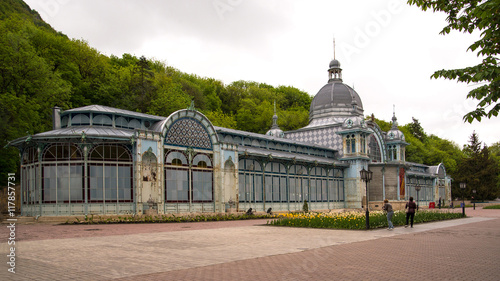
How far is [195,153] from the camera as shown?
1467 inches

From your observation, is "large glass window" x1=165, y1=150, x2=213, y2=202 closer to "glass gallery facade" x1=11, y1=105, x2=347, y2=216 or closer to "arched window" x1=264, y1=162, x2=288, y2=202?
"glass gallery facade" x1=11, y1=105, x2=347, y2=216

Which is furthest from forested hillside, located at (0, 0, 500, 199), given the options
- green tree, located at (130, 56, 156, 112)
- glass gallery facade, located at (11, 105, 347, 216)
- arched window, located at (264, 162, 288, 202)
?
arched window, located at (264, 162, 288, 202)

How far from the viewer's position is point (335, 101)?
215 feet

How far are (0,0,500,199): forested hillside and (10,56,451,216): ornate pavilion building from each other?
9866mm

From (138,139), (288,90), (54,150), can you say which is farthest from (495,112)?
(288,90)

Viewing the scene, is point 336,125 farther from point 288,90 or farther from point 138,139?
point 288,90

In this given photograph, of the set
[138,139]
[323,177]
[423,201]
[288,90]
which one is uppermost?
[288,90]

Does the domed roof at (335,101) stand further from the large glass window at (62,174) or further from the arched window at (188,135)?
the large glass window at (62,174)

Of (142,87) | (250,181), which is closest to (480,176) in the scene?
(250,181)

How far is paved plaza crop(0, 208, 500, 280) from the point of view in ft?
33.9

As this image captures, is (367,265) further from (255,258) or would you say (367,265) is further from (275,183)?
(275,183)

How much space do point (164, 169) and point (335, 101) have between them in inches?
1471

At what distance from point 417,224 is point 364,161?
2972cm

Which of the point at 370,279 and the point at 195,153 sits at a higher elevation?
the point at 195,153
